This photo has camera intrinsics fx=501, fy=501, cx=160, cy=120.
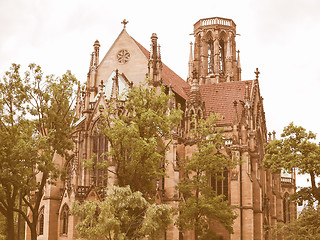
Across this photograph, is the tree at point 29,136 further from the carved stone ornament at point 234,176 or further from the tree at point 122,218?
the carved stone ornament at point 234,176

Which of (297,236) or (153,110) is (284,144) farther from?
(153,110)

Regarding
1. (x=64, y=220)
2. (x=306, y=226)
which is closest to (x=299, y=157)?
(x=306, y=226)

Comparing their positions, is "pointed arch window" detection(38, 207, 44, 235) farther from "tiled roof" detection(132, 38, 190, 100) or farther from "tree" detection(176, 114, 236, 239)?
"tiled roof" detection(132, 38, 190, 100)

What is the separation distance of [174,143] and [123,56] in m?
11.3

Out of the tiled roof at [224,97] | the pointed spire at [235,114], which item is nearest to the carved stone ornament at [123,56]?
the tiled roof at [224,97]

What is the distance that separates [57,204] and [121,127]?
14.4 metres

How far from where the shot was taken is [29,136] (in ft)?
99.2

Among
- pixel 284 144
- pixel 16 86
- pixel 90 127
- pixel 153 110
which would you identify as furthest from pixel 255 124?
pixel 16 86

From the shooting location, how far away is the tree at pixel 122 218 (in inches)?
1089

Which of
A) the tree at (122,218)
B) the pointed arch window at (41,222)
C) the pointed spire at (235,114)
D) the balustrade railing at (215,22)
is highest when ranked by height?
the balustrade railing at (215,22)

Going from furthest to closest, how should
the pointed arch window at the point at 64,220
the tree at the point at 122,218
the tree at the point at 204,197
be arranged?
the pointed arch window at the point at 64,220, the tree at the point at 204,197, the tree at the point at 122,218

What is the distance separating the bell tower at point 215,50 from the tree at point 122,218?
128 feet

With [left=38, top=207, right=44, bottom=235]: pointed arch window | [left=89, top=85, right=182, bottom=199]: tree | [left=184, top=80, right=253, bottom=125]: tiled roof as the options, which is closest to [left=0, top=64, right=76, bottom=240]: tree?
[left=89, top=85, right=182, bottom=199]: tree

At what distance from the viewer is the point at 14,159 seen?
96.6 feet
